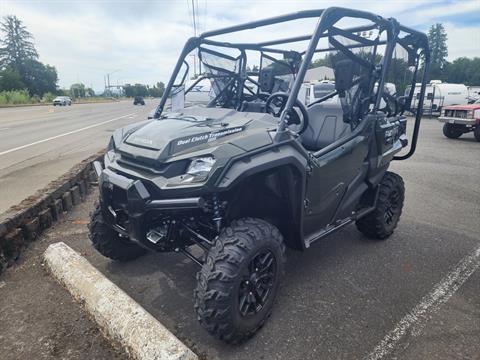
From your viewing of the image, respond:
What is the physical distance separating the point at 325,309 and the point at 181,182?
1555mm

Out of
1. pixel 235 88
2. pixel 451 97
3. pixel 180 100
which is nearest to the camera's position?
pixel 180 100

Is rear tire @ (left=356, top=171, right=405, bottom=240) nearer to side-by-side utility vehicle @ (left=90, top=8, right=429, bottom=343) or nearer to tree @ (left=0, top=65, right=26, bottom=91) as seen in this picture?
side-by-side utility vehicle @ (left=90, top=8, right=429, bottom=343)

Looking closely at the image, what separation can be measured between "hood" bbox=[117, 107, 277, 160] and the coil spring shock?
1.25ft

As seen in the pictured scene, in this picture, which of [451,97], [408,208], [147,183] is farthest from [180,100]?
[451,97]

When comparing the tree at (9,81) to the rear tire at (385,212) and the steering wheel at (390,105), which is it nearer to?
the steering wheel at (390,105)

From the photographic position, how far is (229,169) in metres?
2.32

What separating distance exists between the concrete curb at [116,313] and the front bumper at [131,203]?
17.8 inches

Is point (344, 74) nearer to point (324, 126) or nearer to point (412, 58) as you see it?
point (324, 126)

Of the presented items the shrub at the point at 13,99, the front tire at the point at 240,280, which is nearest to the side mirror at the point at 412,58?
the front tire at the point at 240,280

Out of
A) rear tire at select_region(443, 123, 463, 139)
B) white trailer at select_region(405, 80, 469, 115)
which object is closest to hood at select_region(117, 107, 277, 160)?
rear tire at select_region(443, 123, 463, 139)

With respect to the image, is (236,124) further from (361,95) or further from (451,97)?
(451,97)

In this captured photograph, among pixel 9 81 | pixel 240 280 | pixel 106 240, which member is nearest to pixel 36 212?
pixel 106 240

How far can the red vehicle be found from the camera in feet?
40.8

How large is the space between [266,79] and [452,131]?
1162cm
